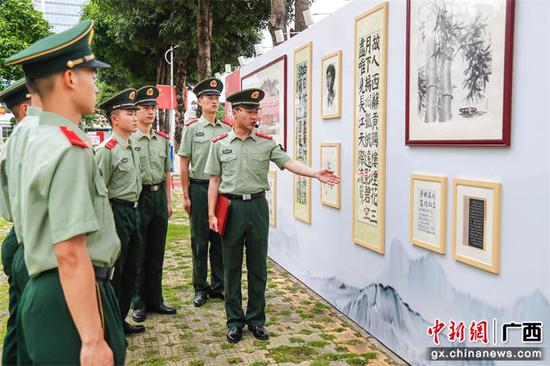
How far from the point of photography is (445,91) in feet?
9.77

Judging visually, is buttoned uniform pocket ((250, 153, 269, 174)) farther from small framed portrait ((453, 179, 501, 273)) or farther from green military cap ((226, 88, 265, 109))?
small framed portrait ((453, 179, 501, 273))

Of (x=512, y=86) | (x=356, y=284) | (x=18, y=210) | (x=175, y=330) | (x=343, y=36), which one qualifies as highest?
(x=343, y=36)

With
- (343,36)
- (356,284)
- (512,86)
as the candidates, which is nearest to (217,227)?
(356,284)

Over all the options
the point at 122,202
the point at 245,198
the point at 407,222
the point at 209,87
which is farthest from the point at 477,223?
the point at 209,87

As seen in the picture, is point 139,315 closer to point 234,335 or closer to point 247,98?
point 234,335

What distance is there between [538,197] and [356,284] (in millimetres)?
1991

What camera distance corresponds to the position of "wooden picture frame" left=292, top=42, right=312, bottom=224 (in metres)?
5.09

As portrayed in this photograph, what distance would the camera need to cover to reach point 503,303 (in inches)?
104

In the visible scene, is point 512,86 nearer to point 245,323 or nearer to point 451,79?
point 451,79

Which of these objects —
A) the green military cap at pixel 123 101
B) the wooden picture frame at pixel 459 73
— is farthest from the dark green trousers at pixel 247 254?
the wooden picture frame at pixel 459 73

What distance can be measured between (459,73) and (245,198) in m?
1.75

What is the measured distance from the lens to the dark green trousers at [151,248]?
433 cm

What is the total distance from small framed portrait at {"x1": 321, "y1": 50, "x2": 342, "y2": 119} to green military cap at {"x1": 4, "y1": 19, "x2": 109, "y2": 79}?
287cm

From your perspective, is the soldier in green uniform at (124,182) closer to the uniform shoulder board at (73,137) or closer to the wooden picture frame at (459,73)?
the wooden picture frame at (459,73)
